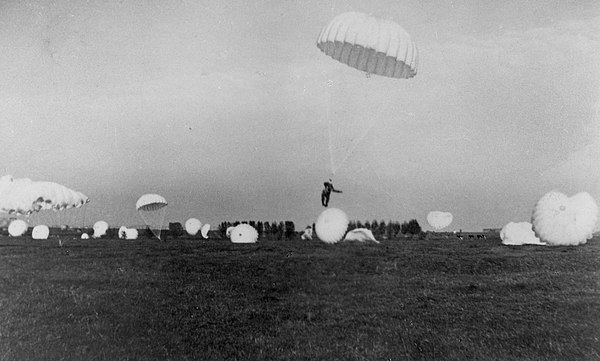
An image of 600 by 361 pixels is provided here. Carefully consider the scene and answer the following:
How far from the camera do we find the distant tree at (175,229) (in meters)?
58.1

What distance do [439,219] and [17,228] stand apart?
48.2 m

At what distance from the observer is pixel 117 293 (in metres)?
13.5

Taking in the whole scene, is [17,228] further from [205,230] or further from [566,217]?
[566,217]

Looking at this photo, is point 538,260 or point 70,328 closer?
point 70,328

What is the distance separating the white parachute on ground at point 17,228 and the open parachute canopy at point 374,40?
49.6 metres

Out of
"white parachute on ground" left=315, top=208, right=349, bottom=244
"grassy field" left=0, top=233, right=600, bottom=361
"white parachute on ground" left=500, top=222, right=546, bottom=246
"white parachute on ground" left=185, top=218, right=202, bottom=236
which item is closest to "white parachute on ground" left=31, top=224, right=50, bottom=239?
"white parachute on ground" left=185, top=218, right=202, bottom=236

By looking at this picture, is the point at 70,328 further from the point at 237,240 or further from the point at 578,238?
the point at 237,240

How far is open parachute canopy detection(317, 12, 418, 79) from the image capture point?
14.4m

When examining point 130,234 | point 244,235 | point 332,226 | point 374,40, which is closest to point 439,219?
point 244,235

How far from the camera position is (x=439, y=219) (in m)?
62.2

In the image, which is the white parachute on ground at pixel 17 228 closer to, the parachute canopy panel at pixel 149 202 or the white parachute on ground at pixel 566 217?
the parachute canopy panel at pixel 149 202

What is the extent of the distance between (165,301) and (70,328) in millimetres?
2775

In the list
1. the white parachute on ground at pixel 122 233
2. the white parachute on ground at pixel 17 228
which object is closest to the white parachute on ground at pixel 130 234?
the white parachute on ground at pixel 122 233

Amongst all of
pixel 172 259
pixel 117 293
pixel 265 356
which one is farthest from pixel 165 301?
pixel 172 259
